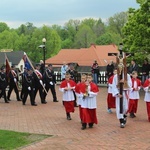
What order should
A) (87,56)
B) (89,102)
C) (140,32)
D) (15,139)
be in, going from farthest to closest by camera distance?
(87,56)
(140,32)
(89,102)
(15,139)

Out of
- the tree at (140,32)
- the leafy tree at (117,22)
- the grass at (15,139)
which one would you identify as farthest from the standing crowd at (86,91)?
the leafy tree at (117,22)

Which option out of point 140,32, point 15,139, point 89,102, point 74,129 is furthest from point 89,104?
point 140,32

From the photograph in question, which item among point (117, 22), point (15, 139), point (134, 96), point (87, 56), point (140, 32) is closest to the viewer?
point (15, 139)

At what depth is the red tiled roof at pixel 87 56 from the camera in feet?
237

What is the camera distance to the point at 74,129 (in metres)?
12.2

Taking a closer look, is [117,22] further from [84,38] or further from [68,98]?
[68,98]

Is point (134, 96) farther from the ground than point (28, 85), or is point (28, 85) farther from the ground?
point (28, 85)

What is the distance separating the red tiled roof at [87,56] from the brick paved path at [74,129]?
54250mm

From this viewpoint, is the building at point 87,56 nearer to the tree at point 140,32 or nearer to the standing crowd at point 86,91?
the tree at point 140,32

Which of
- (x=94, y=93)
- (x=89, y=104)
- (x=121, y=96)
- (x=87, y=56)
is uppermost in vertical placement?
(x=87, y=56)

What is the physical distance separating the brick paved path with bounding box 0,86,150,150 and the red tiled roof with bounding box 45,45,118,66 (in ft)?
178

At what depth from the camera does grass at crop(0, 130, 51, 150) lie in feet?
32.6

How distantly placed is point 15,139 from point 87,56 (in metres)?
63.6

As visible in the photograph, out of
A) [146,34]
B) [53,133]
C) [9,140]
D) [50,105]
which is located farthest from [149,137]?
[146,34]
